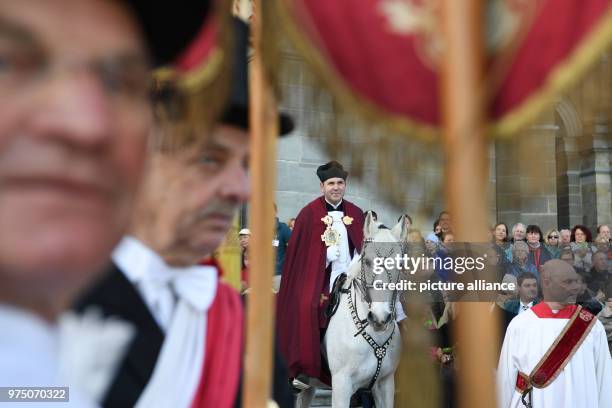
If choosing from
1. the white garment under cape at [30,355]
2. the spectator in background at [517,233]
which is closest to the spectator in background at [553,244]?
the spectator in background at [517,233]

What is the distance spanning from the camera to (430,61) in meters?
1.50

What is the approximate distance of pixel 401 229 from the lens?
4.37 meters

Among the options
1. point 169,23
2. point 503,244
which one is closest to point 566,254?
point 503,244

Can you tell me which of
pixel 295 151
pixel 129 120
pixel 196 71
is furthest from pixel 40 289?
pixel 295 151

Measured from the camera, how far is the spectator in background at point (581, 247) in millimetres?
4922

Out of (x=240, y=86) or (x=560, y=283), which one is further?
(x=560, y=283)

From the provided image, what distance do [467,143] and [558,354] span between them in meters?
3.05

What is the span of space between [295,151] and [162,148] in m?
2.16

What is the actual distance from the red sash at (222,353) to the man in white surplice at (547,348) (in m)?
2.52

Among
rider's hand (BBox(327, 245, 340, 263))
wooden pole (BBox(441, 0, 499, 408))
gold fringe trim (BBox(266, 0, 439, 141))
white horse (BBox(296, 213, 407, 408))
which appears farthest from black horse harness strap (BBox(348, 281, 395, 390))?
wooden pole (BBox(441, 0, 499, 408))

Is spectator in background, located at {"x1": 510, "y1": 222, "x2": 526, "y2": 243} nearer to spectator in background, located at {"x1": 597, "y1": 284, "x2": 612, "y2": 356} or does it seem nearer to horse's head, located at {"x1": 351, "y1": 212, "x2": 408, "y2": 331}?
spectator in background, located at {"x1": 597, "y1": 284, "x2": 612, "y2": 356}

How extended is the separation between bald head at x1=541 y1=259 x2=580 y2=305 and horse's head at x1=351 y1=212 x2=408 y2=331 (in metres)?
0.77

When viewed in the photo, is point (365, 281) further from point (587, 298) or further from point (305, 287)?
point (587, 298)

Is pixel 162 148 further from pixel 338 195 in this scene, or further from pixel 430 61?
pixel 338 195
